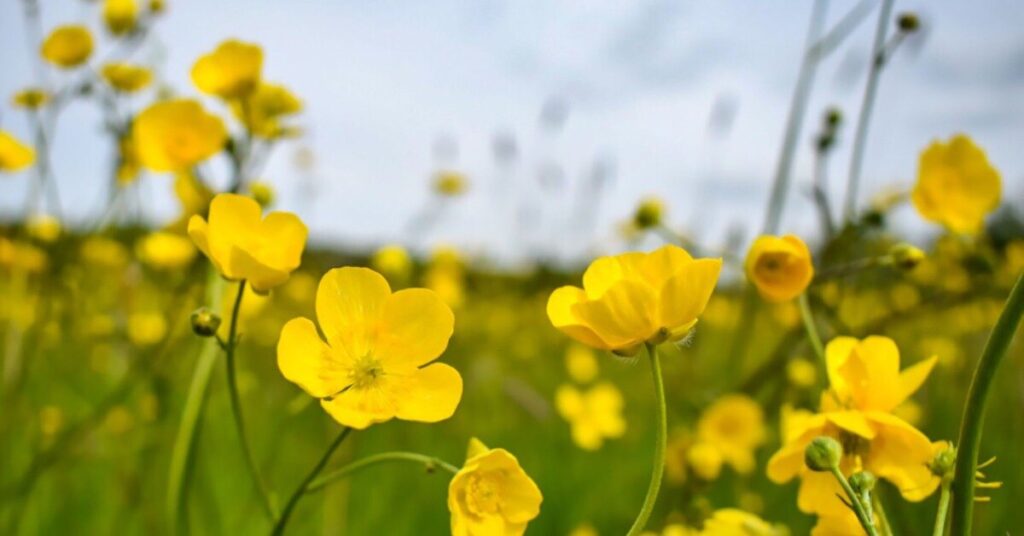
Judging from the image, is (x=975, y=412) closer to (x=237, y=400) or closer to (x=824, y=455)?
(x=824, y=455)

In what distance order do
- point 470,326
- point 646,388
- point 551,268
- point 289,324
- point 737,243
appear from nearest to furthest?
point 289,324
point 737,243
point 646,388
point 470,326
point 551,268

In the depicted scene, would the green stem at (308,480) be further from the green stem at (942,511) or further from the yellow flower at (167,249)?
the yellow flower at (167,249)

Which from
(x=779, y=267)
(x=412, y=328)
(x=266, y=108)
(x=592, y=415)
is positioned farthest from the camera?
(x=592, y=415)

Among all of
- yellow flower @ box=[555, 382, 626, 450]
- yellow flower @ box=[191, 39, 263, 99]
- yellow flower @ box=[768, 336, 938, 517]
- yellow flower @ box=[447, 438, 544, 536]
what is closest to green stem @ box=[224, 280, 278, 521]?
yellow flower @ box=[447, 438, 544, 536]

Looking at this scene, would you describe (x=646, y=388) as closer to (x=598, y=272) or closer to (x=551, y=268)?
(x=551, y=268)

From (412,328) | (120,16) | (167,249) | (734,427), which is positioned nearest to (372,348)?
(412,328)

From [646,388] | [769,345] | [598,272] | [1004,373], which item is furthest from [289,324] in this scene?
[769,345]
